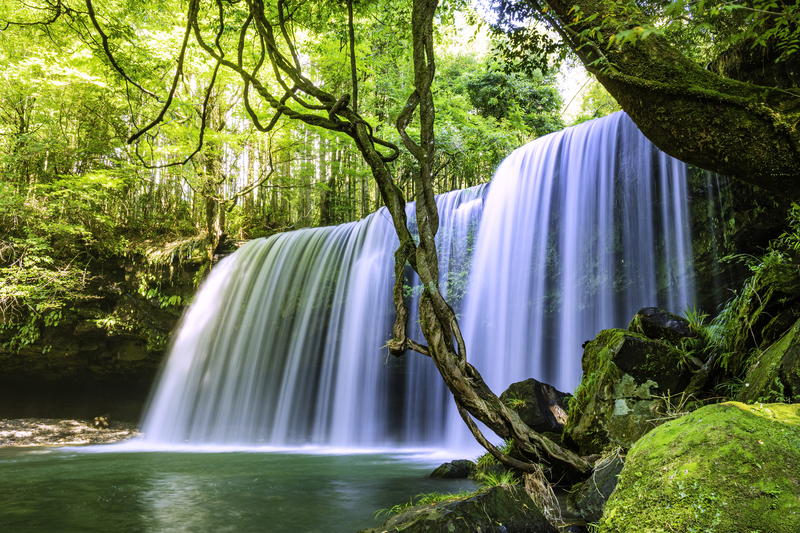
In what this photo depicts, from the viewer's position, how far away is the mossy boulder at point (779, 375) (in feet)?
7.66

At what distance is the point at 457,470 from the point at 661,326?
2552 millimetres

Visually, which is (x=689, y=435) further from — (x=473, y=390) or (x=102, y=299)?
(x=102, y=299)

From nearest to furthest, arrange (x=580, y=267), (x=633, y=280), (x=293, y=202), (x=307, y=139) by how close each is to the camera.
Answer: (x=633, y=280) < (x=580, y=267) < (x=307, y=139) < (x=293, y=202)

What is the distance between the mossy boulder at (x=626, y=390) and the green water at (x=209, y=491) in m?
1.36

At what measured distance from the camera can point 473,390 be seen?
8.42 ft

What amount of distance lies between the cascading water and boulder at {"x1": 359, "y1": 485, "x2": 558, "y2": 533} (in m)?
4.06

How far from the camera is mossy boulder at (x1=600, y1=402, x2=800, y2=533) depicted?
4.57ft

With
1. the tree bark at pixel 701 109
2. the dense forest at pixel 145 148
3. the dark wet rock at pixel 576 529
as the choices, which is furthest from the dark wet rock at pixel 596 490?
the dense forest at pixel 145 148

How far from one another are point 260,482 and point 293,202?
539 inches

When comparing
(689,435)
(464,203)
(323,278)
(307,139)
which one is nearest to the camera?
(689,435)

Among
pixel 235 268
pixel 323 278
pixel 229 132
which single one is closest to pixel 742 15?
pixel 323 278

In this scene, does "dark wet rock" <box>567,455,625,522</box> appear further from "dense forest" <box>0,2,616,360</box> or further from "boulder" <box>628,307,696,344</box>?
"dense forest" <box>0,2,616,360</box>

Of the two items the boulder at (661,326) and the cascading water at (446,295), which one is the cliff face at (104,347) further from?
the boulder at (661,326)

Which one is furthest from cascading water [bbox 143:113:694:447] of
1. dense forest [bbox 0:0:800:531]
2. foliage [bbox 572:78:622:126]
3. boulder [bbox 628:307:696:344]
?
foliage [bbox 572:78:622:126]
